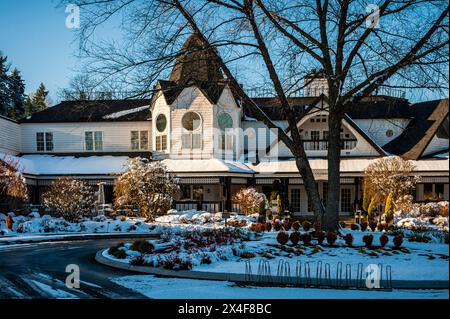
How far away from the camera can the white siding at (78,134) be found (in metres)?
40.6

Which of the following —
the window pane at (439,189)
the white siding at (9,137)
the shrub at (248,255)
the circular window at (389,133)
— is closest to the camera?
the shrub at (248,255)

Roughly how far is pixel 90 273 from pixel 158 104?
25954 mm

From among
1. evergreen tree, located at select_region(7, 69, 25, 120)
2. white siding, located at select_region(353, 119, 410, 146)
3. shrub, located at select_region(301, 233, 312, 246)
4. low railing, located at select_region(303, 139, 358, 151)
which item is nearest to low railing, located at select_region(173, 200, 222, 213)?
low railing, located at select_region(303, 139, 358, 151)

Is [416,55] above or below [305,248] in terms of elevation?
above

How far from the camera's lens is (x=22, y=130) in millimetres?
41156

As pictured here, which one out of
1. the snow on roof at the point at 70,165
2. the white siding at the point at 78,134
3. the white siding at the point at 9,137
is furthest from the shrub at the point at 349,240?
the white siding at the point at 9,137

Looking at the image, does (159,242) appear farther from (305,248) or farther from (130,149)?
(130,149)

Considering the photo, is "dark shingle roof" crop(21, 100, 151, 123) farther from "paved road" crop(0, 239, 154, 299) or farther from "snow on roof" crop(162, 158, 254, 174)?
"paved road" crop(0, 239, 154, 299)

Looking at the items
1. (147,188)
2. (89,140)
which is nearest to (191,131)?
(89,140)

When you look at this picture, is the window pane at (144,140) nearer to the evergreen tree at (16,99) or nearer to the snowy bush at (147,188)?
the snowy bush at (147,188)

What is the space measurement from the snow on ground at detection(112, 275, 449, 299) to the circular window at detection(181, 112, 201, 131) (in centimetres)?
2578

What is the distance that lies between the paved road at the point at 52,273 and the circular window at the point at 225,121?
57.2 feet

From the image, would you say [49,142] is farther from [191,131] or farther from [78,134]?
[191,131]
